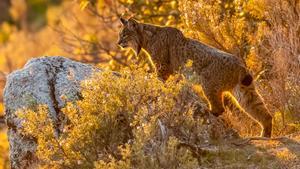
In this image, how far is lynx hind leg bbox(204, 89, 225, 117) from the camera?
1149 cm

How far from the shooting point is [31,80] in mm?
11766

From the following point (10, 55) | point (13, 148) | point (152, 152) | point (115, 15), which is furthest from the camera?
point (10, 55)

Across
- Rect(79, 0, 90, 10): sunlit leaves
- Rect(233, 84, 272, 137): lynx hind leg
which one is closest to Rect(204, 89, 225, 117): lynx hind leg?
Rect(233, 84, 272, 137): lynx hind leg

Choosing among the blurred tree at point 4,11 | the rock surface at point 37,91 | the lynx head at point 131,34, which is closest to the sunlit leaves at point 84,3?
the lynx head at point 131,34

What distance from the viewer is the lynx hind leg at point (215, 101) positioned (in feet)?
37.7

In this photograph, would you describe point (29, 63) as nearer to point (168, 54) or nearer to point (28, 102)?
point (28, 102)

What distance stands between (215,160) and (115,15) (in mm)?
7904

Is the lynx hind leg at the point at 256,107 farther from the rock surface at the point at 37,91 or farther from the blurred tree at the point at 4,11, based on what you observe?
the blurred tree at the point at 4,11

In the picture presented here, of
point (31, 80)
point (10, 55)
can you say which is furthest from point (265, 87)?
point (10, 55)

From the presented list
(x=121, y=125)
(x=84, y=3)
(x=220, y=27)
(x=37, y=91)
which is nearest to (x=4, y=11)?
(x=84, y=3)

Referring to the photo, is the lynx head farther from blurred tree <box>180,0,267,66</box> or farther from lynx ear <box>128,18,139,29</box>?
blurred tree <box>180,0,267,66</box>

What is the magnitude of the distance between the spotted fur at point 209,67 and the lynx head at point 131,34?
0.23 feet

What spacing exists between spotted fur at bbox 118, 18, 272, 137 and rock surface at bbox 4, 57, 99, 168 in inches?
35.8

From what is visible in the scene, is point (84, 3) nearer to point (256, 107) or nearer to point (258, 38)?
point (258, 38)
